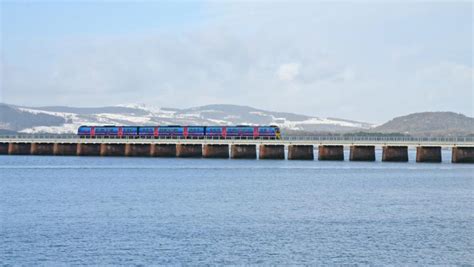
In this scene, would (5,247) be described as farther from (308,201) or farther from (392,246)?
(308,201)

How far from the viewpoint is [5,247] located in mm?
48594

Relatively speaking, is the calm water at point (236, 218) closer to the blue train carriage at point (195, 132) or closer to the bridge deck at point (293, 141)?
the bridge deck at point (293, 141)

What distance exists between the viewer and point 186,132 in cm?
14900

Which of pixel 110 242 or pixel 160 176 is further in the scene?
pixel 160 176

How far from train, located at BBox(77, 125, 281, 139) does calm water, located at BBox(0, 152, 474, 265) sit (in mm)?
37980

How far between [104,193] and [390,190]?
2568cm

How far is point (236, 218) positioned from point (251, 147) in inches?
2993

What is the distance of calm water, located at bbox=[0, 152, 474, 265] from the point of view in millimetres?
47375

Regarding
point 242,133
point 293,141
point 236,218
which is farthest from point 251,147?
point 236,218

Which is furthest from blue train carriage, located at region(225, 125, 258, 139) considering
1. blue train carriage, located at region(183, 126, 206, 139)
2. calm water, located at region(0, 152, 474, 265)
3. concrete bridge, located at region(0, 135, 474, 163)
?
calm water, located at region(0, 152, 474, 265)

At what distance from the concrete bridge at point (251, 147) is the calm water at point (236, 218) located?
18880 millimetres

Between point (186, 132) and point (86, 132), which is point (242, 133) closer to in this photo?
point (186, 132)

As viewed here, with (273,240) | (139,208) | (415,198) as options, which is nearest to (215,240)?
(273,240)

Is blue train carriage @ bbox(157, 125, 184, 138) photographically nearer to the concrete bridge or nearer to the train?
the train
